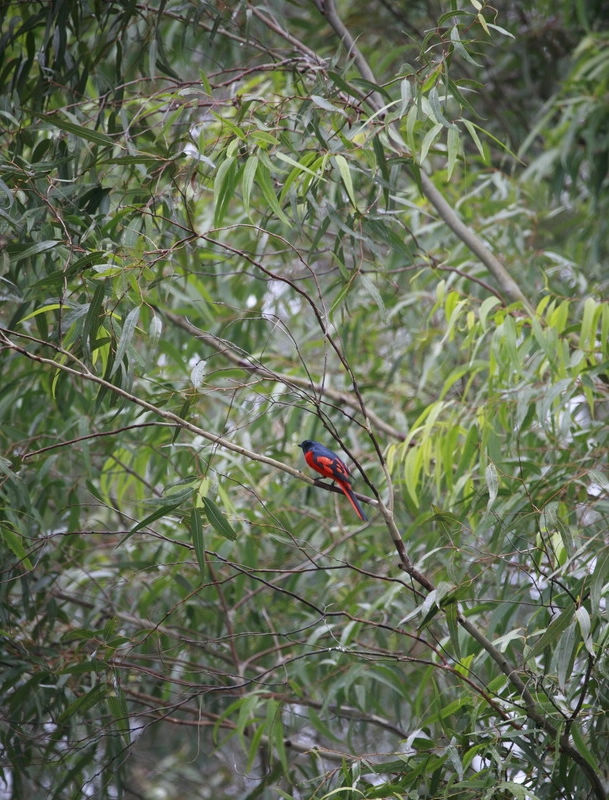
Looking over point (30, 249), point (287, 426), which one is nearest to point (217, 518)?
point (30, 249)

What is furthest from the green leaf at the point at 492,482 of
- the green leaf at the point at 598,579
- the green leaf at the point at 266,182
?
the green leaf at the point at 266,182

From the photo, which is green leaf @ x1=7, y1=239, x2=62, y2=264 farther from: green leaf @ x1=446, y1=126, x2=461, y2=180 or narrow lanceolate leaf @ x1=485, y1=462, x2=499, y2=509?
narrow lanceolate leaf @ x1=485, y1=462, x2=499, y2=509

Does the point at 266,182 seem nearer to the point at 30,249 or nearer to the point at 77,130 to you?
the point at 77,130

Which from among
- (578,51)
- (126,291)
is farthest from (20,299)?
(578,51)

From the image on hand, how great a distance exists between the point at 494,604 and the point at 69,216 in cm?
148

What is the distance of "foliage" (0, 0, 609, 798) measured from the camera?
204 centimetres

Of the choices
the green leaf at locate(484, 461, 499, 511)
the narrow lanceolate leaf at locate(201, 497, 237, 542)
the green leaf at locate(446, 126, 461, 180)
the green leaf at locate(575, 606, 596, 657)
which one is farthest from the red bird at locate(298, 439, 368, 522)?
the green leaf at locate(446, 126, 461, 180)

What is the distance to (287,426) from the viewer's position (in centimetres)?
350

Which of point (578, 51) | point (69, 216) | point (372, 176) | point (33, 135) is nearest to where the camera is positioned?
point (69, 216)

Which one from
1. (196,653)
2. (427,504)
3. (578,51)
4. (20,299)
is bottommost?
(196,653)

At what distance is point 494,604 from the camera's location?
8.17 ft

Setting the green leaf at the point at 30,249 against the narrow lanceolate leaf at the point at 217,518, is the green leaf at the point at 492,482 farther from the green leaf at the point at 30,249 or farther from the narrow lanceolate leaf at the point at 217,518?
the green leaf at the point at 30,249

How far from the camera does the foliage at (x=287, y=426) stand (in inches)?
80.5

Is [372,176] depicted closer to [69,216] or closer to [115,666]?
[69,216]
